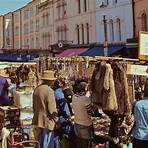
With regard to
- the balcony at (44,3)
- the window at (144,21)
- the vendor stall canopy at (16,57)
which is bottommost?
the vendor stall canopy at (16,57)

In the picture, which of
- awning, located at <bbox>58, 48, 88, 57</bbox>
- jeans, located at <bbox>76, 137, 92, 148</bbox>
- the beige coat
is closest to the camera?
jeans, located at <bbox>76, 137, 92, 148</bbox>

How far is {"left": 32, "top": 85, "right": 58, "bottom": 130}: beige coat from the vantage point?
7.72 metres

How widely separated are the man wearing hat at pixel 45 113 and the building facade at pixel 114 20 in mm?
22766

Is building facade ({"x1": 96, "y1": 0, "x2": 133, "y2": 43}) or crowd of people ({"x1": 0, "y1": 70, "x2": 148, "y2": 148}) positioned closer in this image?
crowd of people ({"x1": 0, "y1": 70, "x2": 148, "y2": 148})

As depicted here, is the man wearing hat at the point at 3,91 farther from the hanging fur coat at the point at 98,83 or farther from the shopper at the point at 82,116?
the shopper at the point at 82,116

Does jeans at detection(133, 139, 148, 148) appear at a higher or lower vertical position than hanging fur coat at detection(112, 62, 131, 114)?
lower

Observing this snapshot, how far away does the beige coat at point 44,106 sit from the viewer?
7.72 meters

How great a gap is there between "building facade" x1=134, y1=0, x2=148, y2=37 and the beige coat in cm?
2183

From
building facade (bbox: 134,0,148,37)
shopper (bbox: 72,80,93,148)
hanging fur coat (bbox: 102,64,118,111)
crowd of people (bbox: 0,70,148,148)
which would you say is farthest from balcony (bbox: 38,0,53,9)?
shopper (bbox: 72,80,93,148)

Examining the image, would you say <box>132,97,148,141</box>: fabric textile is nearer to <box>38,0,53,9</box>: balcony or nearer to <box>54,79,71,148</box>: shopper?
<box>54,79,71,148</box>: shopper

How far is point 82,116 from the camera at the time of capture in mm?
7496

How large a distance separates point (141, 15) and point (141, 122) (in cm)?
2392

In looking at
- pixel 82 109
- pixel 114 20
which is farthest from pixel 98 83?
pixel 114 20

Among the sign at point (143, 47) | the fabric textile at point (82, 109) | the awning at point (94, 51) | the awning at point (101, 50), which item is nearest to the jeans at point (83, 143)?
the fabric textile at point (82, 109)
